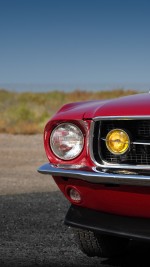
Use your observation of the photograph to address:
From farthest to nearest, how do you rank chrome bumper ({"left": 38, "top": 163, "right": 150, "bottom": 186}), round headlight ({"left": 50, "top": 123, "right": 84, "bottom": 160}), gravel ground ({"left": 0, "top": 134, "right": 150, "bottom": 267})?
gravel ground ({"left": 0, "top": 134, "right": 150, "bottom": 267}) < round headlight ({"left": 50, "top": 123, "right": 84, "bottom": 160}) < chrome bumper ({"left": 38, "top": 163, "right": 150, "bottom": 186})

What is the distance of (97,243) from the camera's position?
4930 millimetres

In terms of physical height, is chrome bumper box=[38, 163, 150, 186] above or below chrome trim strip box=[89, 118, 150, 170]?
below

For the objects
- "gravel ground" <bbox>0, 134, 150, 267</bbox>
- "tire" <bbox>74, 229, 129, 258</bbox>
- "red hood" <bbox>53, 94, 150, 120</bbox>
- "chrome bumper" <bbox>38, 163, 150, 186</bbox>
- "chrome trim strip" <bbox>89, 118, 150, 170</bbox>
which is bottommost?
"gravel ground" <bbox>0, 134, 150, 267</bbox>

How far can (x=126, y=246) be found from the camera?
549 cm

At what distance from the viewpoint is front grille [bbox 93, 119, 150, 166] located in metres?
4.08

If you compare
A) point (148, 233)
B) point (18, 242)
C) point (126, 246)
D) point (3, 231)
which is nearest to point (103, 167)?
point (148, 233)

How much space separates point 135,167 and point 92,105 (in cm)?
70

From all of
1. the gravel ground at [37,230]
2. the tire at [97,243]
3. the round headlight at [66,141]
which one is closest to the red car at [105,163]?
the round headlight at [66,141]

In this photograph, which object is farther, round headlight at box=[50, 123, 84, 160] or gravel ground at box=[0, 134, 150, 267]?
gravel ground at box=[0, 134, 150, 267]

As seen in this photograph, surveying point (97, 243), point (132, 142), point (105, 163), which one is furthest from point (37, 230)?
point (132, 142)

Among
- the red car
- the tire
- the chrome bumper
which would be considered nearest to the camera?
the chrome bumper

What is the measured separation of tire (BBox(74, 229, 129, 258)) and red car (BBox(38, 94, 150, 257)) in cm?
37

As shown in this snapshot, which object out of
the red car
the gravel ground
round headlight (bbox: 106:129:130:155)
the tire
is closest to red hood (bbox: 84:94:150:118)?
the red car

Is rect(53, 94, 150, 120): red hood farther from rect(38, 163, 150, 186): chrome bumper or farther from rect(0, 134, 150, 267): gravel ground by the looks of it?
rect(0, 134, 150, 267): gravel ground
